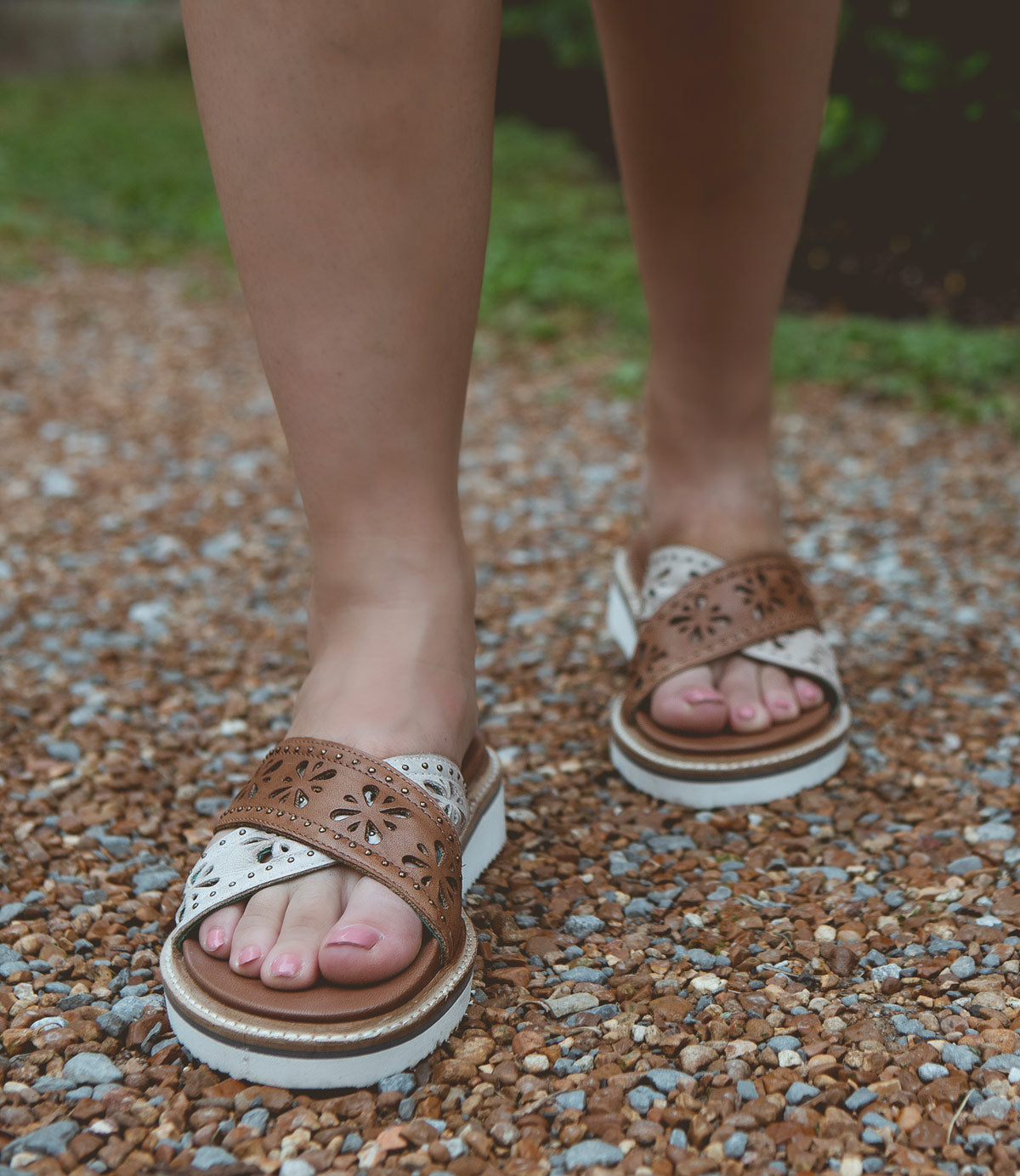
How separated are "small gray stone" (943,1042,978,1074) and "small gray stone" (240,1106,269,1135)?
0.52m

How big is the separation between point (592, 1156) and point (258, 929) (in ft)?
0.98

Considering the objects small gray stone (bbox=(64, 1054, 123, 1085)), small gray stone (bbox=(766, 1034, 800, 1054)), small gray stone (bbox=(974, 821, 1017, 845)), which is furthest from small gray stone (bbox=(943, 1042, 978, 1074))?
small gray stone (bbox=(64, 1054, 123, 1085))

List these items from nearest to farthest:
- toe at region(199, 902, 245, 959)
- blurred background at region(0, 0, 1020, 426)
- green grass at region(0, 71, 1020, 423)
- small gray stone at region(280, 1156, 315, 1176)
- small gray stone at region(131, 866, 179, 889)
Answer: small gray stone at region(280, 1156, 315, 1176) → toe at region(199, 902, 245, 959) → small gray stone at region(131, 866, 179, 889) → green grass at region(0, 71, 1020, 423) → blurred background at region(0, 0, 1020, 426)

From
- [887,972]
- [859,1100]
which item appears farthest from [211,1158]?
[887,972]

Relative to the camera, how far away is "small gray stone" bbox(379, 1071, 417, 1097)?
35.0 inches

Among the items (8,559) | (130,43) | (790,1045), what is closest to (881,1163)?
(790,1045)

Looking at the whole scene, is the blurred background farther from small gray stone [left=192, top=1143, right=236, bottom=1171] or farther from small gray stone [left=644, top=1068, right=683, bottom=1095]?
small gray stone [left=192, top=1143, right=236, bottom=1171]

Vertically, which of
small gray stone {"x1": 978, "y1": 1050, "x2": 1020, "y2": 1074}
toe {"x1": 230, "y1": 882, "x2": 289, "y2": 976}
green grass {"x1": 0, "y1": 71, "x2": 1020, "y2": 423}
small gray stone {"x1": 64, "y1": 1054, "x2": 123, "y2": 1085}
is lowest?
green grass {"x1": 0, "y1": 71, "x2": 1020, "y2": 423}

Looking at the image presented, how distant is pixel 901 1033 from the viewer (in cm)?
95

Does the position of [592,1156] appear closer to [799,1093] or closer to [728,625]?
[799,1093]

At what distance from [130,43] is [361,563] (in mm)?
11417

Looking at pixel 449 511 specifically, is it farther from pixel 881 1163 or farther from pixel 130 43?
pixel 130 43

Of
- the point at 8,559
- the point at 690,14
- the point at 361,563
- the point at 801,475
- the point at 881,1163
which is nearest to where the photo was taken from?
the point at 881,1163

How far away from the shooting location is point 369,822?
948 millimetres
